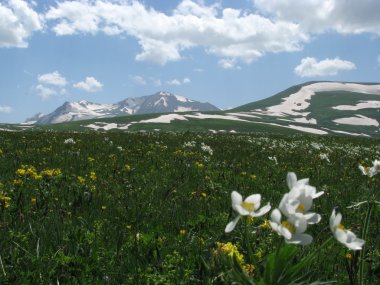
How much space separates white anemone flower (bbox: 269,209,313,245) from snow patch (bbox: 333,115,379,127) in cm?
17418

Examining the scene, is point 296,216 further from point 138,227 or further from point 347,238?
point 138,227

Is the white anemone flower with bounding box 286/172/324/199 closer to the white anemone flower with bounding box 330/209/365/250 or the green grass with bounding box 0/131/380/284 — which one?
the white anemone flower with bounding box 330/209/365/250

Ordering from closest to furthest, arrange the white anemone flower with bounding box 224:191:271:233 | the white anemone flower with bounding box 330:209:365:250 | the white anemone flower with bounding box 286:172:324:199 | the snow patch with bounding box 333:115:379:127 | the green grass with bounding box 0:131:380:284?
the white anemone flower with bounding box 330:209:365:250, the white anemone flower with bounding box 286:172:324:199, the white anemone flower with bounding box 224:191:271:233, the green grass with bounding box 0:131:380:284, the snow patch with bounding box 333:115:379:127

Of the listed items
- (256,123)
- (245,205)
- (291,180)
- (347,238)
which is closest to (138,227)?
(245,205)

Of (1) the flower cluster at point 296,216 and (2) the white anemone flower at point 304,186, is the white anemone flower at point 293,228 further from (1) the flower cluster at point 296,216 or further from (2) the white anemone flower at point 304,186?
(2) the white anemone flower at point 304,186

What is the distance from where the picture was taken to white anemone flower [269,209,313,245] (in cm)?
189

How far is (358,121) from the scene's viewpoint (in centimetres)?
17362

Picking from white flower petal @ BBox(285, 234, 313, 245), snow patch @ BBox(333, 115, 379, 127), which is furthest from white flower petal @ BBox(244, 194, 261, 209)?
snow patch @ BBox(333, 115, 379, 127)

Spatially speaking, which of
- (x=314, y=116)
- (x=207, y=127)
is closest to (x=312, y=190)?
(x=207, y=127)

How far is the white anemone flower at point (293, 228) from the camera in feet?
6.22

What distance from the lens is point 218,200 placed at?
703cm

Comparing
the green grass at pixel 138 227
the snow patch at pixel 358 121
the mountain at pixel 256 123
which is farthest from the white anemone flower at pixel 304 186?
the snow patch at pixel 358 121

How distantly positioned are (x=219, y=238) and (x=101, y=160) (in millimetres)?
7373

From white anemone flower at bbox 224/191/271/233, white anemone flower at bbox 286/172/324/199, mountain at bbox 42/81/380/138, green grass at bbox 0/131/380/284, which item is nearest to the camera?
white anemone flower at bbox 286/172/324/199
